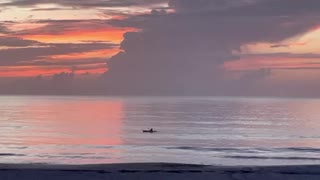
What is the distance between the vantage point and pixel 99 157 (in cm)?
2836

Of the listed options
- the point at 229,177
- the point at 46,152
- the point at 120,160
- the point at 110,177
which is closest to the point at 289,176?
the point at 229,177

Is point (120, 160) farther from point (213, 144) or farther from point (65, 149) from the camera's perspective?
point (213, 144)

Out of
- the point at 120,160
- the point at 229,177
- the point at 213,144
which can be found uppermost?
the point at 213,144

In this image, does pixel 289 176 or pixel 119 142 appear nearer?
pixel 289 176

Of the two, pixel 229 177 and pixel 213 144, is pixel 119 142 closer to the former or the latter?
pixel 213 144

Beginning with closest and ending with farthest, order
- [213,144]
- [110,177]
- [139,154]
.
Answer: [110,177] < [139,154] < [213,144]

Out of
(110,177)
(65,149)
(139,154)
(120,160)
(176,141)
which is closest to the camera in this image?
(110,177)

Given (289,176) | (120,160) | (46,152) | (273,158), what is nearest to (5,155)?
(46,152)

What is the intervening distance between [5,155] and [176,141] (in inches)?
665

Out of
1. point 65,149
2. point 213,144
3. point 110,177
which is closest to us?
point 110,177

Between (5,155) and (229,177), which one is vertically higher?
(5,155)

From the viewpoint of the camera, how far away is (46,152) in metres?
31.3

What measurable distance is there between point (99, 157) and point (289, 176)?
1576cm

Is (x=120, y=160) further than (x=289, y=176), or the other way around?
(x=120, y=160)
